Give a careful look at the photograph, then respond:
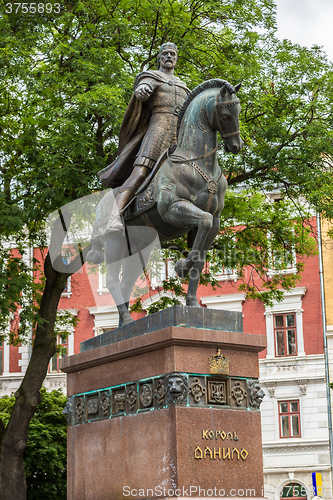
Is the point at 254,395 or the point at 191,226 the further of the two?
the point at 191,226

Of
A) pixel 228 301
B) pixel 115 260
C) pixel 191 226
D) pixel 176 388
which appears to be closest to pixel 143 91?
pixel 191 226

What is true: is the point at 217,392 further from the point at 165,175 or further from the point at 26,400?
the point at 26,400

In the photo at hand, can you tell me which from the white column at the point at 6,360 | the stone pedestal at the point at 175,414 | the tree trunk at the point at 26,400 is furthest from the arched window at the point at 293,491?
the stone pedestal at the point at 175,414

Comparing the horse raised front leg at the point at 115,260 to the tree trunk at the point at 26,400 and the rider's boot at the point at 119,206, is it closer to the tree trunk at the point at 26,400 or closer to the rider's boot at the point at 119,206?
the rider's boot at the point at 119,206

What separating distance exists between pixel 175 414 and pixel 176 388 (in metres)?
0.23

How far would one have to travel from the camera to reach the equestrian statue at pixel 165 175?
26.3 ft

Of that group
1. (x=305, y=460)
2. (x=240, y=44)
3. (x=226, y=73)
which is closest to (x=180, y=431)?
(x=226, y=73)

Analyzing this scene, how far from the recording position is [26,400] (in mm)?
16969

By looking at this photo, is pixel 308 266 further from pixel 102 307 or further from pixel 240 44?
pixel 240 44

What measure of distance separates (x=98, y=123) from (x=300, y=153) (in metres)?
4.50

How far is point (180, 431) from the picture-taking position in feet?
23.1

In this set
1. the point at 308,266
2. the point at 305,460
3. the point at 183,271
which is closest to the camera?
the point at 183,271

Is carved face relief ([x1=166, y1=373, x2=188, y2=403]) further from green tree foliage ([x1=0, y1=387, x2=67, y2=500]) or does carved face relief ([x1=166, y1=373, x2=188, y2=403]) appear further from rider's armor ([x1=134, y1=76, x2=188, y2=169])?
green tree foliage ([x1=0, y1=387, x2=67, y2=500])

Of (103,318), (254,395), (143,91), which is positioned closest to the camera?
(254,395)
